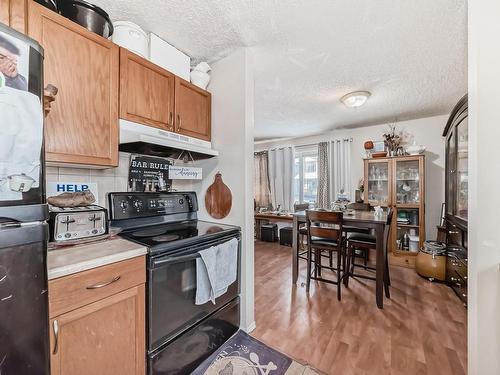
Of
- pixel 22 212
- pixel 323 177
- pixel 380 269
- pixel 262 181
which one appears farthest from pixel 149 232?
pixel 262 181

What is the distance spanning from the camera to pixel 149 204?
5.58ft

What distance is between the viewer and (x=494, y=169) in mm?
978

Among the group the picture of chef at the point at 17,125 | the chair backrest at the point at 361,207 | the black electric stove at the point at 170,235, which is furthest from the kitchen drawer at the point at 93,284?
the chair backrest at the point at 361,207

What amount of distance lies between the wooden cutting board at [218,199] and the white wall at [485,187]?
4.86 ft

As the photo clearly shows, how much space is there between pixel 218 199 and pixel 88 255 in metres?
1.05

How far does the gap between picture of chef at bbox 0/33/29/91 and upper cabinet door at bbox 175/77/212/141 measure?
1066 millimetres

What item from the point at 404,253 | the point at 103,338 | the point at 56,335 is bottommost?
the point at 404,253

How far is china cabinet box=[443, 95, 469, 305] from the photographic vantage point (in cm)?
216

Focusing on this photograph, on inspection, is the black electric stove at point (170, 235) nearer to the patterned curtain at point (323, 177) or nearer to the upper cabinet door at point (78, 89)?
the upper cabinet door at point (78, 89)

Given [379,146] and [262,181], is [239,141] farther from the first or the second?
[262,181]

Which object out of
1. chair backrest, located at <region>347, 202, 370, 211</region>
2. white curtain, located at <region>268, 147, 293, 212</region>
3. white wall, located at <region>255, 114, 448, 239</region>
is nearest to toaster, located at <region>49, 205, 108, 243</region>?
chair backrest, located at <region>347, 202, 370, 211</region>

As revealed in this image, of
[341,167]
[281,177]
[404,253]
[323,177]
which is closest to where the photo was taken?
[404,253]

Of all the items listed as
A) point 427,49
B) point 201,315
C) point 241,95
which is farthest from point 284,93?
point 201,315

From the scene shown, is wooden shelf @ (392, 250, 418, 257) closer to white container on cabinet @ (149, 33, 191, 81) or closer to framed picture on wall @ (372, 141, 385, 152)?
framed picture on wall @ (372, 141, 385, 152)
